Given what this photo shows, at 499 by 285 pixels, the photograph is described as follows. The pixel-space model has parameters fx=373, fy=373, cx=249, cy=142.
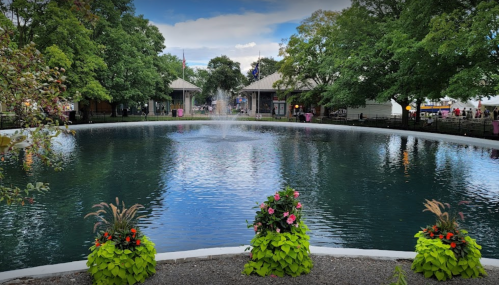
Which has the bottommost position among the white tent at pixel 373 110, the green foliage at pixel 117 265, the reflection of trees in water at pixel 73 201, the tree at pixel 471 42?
the reflection of trees in water at pixel 73 201

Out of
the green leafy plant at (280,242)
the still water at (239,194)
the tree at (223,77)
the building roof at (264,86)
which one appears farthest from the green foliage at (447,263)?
the tree at (223,77)

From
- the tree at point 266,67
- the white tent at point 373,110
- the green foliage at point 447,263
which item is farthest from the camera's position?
the tree at point 266,67

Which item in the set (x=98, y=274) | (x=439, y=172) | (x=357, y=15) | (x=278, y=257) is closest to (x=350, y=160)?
(x=439, y=172)

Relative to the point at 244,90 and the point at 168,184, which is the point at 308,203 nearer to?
the point at 168,184

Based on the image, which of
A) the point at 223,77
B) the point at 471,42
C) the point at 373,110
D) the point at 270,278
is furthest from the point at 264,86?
the point at 270,278

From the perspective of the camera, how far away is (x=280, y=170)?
15227 mm

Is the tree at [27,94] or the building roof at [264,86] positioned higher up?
the building roof at [264,86]

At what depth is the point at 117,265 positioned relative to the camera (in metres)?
4.97

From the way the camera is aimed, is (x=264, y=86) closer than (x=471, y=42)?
No

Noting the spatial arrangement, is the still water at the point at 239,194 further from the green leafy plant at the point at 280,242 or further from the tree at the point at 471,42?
the tree at the point at 471,42

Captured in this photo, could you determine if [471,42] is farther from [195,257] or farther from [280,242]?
[195,257]

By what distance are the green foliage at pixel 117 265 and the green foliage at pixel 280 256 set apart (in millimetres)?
1461

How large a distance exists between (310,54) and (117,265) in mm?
44301

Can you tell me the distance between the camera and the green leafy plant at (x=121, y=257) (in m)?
4.96
